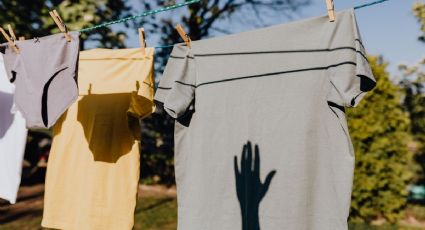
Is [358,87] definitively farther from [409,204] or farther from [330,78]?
[409,204]

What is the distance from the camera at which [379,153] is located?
6.88 m

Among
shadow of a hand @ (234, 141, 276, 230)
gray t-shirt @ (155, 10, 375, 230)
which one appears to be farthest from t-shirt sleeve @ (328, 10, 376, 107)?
shadow of a hand @ (234, 141, 276, 230)

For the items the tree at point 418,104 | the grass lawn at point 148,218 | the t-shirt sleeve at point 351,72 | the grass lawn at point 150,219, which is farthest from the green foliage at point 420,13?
the t-shirt sleeve at point 351,72

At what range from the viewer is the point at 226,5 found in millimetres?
10820

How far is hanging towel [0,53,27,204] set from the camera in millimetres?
3068

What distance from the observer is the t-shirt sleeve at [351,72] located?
2.03 meters

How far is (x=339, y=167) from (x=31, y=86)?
2185 millimetres

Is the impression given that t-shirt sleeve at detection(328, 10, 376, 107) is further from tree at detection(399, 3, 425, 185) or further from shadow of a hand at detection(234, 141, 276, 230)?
tree at detection(399, 3, 425, 185)

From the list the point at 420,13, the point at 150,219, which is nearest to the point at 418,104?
the point at 420,13

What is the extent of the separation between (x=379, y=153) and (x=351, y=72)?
17.8 ft

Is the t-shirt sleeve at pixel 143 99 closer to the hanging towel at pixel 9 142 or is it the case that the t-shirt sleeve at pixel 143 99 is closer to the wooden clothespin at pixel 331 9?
the hanging towel at pixel 9 142

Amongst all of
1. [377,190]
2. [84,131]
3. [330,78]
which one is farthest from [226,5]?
[330,78]

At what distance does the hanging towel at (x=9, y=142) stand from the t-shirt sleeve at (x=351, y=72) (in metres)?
2.48

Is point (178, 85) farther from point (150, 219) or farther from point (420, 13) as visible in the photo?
point (420, 13)
